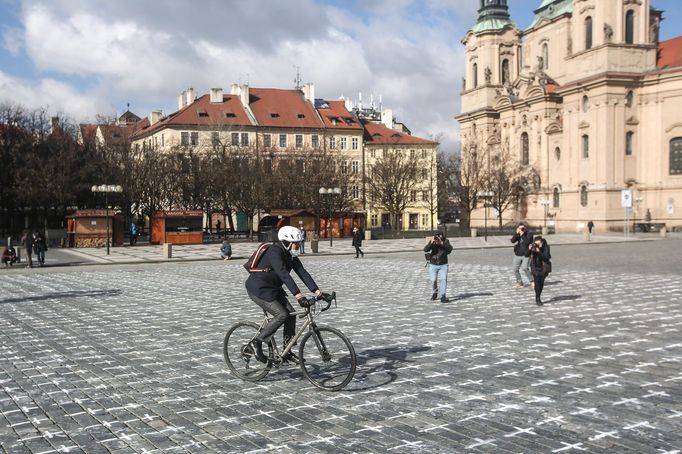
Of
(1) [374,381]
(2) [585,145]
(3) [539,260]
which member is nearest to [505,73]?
(2) [585,145]

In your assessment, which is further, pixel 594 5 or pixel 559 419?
pixel 594 5

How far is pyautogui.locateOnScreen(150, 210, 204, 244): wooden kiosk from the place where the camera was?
155 ft

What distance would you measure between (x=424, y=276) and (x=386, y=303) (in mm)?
7605

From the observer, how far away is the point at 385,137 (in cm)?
9081

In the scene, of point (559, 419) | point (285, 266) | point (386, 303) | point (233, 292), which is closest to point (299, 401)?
point (285, 266)

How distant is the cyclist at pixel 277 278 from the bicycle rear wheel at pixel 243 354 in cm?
32

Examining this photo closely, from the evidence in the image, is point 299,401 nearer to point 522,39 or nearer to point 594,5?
point 594,5

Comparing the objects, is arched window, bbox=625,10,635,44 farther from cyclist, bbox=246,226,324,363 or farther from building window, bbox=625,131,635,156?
cyclist, bbox=246,226,324,363

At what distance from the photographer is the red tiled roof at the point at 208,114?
7881 centimetres

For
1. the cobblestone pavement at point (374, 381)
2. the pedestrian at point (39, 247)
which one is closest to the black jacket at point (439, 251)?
the cobblestone pavement at point (374, 381)

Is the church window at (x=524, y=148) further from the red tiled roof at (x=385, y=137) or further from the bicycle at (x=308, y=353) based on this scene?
the bicycle at (x=308, y=353)

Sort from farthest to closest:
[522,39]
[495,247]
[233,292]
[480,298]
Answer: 1. [522,39]
2. [495,247]
3. [233,292]
4. [480,298]

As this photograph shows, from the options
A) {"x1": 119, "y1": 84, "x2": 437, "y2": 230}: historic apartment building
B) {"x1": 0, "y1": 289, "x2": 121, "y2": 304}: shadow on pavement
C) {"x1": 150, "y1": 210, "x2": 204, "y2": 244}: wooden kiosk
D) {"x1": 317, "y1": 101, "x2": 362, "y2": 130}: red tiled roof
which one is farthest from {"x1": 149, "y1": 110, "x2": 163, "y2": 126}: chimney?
{"x1": 0, "y1": 289, "x2": 121, "y2": 304}: shadow on pavement

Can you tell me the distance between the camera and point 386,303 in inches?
619
